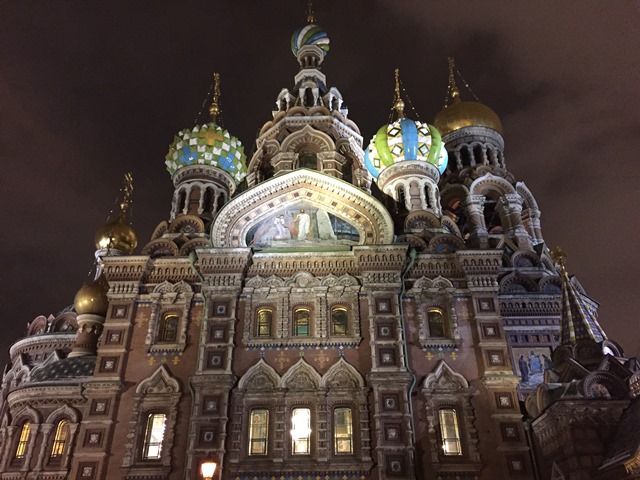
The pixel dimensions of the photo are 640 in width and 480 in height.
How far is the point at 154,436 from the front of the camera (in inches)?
525

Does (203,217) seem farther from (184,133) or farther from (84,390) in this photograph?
(84,390)

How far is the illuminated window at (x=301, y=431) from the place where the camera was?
12961mm

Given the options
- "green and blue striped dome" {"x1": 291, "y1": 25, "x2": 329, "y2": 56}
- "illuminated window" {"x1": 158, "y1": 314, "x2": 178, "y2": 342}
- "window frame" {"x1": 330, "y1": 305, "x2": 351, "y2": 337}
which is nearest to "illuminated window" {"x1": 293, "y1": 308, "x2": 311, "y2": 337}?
"window frame" {"x1": 330, "y1": 305, "x2": 351, "y2": 337}

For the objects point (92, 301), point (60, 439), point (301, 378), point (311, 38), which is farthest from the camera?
point (311, 38)

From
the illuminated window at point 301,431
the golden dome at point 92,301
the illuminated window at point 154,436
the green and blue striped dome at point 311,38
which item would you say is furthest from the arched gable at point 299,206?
the green and blue striped dome at point 311,38

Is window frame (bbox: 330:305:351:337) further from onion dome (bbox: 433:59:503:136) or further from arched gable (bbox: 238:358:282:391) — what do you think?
onion dome (bbox: 433:59:503:136)

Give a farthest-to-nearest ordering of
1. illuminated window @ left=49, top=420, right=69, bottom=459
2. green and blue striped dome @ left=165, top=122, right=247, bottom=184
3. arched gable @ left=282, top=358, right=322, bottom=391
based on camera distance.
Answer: green and blue striped dome @ left=165, top=122, right=247, bottom=184 < illuminated window @ left=49, top=420, right=69, bottom=459 < arched gable @ left=282, top=358, right=322, bottom=391

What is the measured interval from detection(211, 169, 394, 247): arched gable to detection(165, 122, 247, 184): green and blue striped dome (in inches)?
216

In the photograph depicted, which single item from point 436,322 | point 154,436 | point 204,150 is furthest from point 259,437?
point 204,150

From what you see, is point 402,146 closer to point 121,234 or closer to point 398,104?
point 398,104

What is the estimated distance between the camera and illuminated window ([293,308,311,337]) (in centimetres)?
1448

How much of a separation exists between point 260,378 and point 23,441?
6357 millimetres

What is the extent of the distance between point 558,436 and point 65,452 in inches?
436

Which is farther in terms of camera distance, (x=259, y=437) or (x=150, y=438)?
(x=150, y=438)
